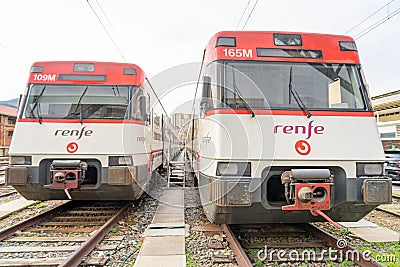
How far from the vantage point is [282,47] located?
4359 millimetres

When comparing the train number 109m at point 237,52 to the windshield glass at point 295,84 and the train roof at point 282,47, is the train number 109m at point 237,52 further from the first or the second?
the windshield glass at point 295,84

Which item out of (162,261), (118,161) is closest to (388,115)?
(118,161)

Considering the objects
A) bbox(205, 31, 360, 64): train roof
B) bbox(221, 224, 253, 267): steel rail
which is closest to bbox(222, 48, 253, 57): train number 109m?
bbox(205, 31, 360, 64): train roof

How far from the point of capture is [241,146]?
3.93 m

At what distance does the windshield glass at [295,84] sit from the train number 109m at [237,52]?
115mm

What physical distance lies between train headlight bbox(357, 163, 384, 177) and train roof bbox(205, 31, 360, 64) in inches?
60.0

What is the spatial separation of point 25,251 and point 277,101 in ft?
13.4

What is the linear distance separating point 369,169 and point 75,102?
5.11 meters

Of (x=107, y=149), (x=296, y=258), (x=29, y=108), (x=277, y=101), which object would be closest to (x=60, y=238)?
(x=107, y=149)

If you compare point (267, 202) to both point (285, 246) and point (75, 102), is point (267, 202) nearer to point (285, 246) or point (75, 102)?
point (285, 246)

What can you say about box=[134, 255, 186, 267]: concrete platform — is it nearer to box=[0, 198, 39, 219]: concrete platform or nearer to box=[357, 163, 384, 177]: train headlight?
box=[357, 163, 384, 177]: train headlight

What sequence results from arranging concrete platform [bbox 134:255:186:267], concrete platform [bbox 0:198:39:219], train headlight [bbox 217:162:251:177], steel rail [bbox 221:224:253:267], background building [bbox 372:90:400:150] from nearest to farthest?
steel rail [bbox 221:224:253:267] < concrete platform [bbox 134:255:186:267] < train headlight [bbox 217:162:251:177] < concrete platform [bbox 0:198:39:219] < background building [bbox 372:90:400:150]

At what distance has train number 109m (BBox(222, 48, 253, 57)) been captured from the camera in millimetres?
4180

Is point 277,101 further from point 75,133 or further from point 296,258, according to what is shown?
→ point 75,133
